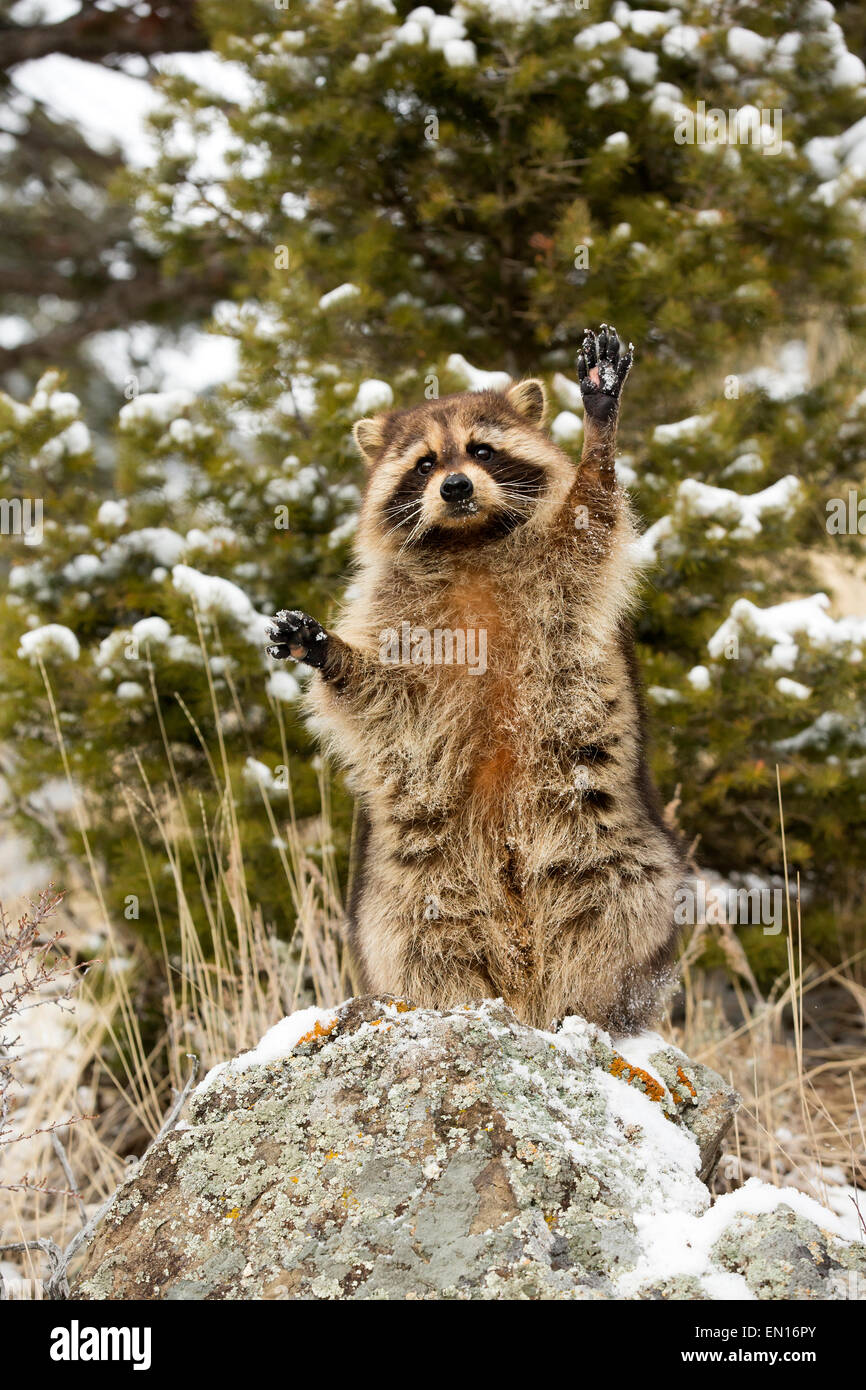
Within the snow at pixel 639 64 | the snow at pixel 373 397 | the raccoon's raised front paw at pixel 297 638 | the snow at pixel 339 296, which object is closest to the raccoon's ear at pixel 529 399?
A: the snow at pixel 373 397

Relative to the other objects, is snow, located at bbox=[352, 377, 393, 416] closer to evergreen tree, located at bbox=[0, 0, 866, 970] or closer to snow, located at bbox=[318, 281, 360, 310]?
evergreen tree, located at bbox=[0, 0, 866, 970]

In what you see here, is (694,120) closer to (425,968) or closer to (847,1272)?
(425,968)

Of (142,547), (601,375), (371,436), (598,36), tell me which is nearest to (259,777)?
(142,547)

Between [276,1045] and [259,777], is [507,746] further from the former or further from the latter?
[259,777]

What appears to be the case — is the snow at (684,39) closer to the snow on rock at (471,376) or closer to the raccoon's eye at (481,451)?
the snow on rock at (471,376)

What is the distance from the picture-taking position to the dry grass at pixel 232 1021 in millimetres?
4863

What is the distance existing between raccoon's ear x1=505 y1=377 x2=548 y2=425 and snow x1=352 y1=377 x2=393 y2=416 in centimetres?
89

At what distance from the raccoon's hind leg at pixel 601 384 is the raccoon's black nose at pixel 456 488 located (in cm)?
43

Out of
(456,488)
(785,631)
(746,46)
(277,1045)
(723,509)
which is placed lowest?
(277,1045)

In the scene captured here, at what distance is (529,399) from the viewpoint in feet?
16.3

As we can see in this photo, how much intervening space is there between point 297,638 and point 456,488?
81cm

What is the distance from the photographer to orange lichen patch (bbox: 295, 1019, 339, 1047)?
3.14m
